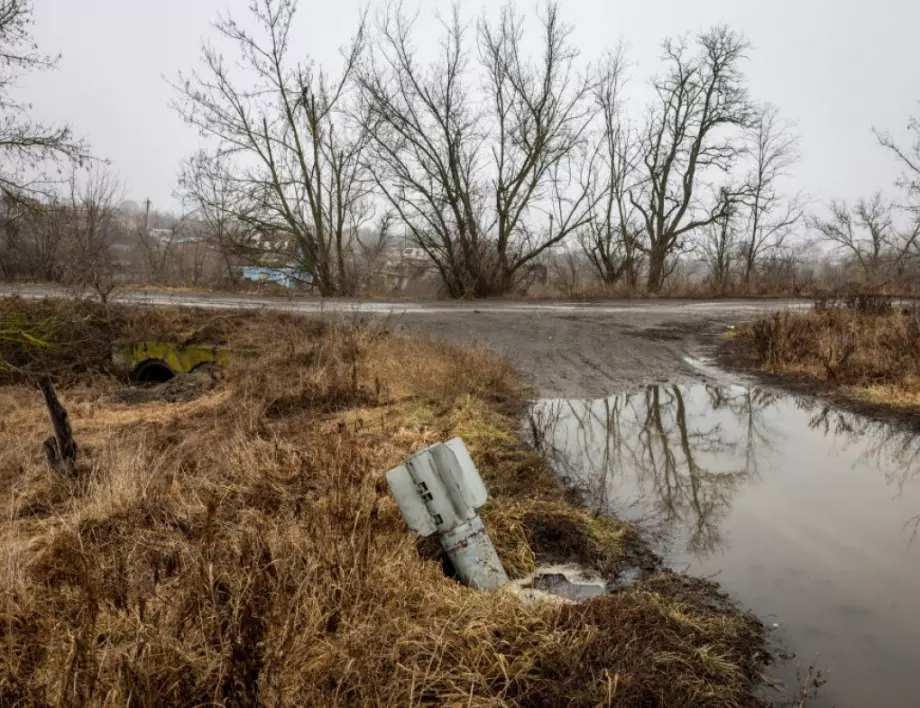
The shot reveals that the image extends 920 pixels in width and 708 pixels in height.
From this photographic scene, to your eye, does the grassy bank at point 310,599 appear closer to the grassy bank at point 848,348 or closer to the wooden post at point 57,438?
the wooden post at point 57,438

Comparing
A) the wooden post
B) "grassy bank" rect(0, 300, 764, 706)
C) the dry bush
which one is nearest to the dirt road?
the dry bush

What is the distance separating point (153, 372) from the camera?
11742 millimetres

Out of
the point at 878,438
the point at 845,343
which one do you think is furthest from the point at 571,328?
the point at 878,438

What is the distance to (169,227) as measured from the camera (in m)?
29.8

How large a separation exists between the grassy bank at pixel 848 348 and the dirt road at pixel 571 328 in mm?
1289

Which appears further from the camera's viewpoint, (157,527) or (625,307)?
(625,307)

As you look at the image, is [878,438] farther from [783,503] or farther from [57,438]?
[57,438]

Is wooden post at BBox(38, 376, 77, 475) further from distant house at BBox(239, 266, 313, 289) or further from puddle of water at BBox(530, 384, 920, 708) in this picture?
distant house at BBox(239, 266, 313, 289)

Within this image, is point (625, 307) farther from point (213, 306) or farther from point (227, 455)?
point (227, 455)

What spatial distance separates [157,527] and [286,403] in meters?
3.67

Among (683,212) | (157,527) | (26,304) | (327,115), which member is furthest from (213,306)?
(683,212)

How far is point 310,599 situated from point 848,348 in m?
9.15

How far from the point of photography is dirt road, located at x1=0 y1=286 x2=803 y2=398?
9.14 meters

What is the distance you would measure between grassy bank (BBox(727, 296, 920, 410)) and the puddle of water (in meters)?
0.97
